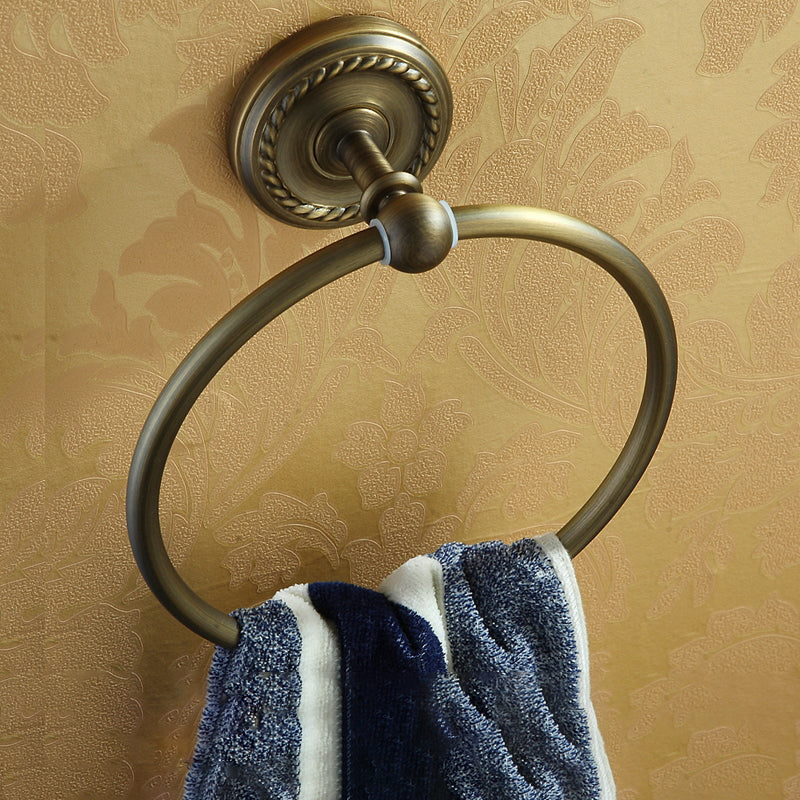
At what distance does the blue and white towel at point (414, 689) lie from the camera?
39cm

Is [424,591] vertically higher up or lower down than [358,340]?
lower down

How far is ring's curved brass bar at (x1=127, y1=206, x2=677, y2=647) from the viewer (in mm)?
318

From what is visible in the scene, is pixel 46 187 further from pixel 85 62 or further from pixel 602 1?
pixel 602 1

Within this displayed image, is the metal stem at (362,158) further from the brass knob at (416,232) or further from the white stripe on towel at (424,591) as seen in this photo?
the white stripe on towel at (424,591)

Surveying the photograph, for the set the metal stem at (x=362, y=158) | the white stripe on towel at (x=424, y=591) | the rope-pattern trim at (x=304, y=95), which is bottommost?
the white stripe on towel at (x=424, y=591)

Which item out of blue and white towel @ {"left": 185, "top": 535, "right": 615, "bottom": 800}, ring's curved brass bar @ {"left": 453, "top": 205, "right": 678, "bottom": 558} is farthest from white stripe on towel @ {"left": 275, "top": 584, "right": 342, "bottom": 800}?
ring's curved brass bar @ {"left": 453, "top": 205, "right": 678, "bottom": 558}

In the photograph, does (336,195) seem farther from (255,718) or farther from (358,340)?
(255,718)

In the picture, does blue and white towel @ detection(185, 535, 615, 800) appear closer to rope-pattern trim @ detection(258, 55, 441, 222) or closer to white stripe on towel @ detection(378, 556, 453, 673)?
white stripe on towel @ detection(378, 556, 453, 673)

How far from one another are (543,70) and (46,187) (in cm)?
24

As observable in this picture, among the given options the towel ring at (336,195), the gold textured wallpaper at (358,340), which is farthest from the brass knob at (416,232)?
the gold textured wallpaper at (358,340)

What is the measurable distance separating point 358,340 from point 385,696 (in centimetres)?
18

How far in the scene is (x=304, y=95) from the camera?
0.36m

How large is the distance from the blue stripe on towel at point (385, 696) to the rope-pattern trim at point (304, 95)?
0.19m

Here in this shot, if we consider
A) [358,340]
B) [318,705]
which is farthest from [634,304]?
[318,705]
